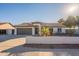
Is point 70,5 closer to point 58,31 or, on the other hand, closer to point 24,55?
point 58,31

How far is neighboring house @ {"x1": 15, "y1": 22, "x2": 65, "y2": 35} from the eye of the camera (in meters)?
5.76

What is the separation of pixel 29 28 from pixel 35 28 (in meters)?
0.15

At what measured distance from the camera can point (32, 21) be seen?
5.77 meters

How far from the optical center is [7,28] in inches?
226

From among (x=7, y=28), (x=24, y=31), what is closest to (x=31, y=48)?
(x=24, y=31)

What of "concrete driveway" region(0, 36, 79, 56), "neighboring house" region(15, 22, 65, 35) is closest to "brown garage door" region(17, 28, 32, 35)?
"neighboring house" region(15, 22, 65, 35)

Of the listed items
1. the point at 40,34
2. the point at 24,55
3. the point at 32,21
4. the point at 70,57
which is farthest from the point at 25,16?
the point at 70,57

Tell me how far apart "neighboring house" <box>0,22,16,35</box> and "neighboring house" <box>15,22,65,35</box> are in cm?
13

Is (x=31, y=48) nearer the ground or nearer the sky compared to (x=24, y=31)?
→ nearer the ground

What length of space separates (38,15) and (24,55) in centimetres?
107

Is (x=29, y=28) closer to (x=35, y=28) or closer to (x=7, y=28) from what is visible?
(x=35, y=28)

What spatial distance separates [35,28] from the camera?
5758 millimetres

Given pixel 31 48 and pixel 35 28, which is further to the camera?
pixel 31 48

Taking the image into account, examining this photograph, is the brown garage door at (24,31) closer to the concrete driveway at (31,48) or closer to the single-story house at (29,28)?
the single-story house at (29,28)
